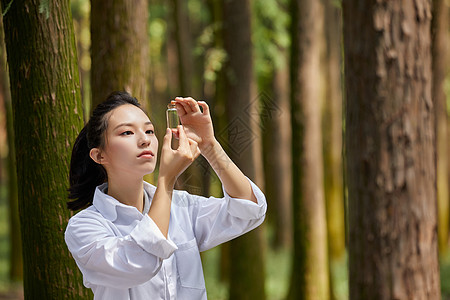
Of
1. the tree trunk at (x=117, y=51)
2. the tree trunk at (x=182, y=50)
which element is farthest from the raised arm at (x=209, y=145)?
the tree trunk at (x=182, y=50)

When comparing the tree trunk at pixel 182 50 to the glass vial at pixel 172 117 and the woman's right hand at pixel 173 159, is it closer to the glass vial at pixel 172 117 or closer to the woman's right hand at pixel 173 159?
the glass vial at pixel 172 117

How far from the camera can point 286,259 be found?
16.2m

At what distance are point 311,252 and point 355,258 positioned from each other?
5.60m

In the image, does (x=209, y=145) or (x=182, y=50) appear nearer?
(x=209, y=145)

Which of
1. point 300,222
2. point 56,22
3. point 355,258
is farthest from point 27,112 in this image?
point 300,222

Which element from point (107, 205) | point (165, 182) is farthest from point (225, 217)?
point (107, 205)

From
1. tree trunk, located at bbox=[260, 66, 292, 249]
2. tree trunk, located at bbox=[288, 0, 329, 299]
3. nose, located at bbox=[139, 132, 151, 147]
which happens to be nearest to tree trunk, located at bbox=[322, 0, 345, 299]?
tree trunk, located at bbox=[260, 66, 292, 249]

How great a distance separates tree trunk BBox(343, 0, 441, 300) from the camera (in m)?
3.54

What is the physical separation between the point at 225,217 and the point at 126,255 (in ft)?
2.02

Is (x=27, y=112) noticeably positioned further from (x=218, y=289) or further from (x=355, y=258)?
(x=218, y=289)

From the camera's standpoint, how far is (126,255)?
249 cm

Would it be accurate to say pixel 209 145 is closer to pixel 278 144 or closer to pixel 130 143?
pixel 130 143

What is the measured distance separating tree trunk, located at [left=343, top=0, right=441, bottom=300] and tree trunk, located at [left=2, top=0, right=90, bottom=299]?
185 cm

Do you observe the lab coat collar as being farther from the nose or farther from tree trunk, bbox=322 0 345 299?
tree trunk, bbox=322 0 345 299
